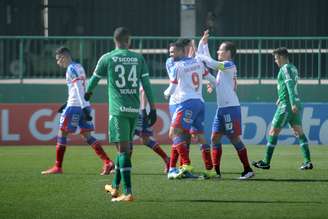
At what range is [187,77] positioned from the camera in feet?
48.0

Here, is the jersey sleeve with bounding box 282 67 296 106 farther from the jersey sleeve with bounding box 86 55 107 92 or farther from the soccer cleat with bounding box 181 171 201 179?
the jersey sleeve with bounding box 86 55 107 92

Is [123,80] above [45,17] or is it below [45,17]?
below

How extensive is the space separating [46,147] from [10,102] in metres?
2.91

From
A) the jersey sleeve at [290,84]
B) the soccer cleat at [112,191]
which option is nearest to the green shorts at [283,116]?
the jersey sleeve at [290,84]

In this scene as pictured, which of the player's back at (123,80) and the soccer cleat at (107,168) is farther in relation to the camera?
the soccer cleat at (107,168)

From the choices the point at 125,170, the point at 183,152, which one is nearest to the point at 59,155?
the point at 183,152

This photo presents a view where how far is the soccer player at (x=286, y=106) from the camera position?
1608 cm

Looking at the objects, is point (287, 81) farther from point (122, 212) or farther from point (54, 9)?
point (54, 9)

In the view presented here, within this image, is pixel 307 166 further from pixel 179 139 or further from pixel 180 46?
pixel 180 46

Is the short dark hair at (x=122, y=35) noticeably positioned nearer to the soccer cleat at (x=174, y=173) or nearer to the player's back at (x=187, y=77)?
the player's back at (x=187, y=77)

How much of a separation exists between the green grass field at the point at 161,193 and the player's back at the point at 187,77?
130cm

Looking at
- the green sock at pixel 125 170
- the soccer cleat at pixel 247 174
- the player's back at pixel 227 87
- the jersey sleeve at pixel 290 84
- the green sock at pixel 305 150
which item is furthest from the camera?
the green sock at pixel 305 150

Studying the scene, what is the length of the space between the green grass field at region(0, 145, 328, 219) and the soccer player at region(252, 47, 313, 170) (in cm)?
29

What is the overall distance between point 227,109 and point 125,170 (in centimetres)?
309
